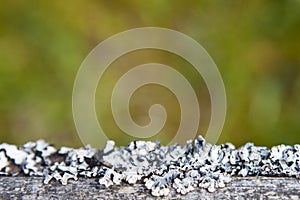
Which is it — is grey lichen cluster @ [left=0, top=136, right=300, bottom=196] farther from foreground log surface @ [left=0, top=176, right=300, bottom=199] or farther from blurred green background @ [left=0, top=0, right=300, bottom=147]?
blurred green background @ [left=0, top=0, right=300, bottom=147]

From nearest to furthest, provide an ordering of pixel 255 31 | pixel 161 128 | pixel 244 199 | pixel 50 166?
pixel 244 199
pixel 50 166
pixel 161 128
pixel 255 31

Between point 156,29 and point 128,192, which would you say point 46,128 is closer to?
point 156,29

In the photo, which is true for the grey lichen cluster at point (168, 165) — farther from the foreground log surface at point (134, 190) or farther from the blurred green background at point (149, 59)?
the blurred green background at point (149, 59)

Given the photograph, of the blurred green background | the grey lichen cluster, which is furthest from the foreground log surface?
the blurred green background

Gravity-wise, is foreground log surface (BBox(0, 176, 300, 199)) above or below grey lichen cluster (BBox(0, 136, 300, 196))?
below

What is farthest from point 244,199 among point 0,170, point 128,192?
point 0,170
